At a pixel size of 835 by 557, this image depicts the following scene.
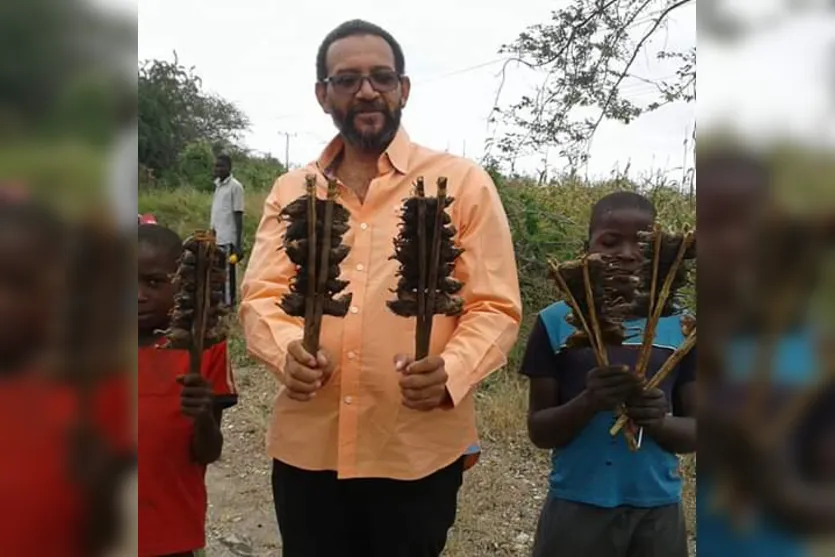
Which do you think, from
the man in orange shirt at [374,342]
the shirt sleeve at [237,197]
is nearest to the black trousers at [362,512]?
the man in orange shirt at [374,342]

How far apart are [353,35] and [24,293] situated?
161cm

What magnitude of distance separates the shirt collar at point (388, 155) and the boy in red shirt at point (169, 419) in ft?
1.55

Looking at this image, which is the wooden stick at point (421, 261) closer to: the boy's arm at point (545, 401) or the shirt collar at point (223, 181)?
the boy's arm at point (545, 401)

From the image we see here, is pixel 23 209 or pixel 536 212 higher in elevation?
pixel 536 212

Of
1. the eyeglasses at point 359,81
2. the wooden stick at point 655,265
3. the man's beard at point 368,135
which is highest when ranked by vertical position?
the eyeglasses at point 359,81

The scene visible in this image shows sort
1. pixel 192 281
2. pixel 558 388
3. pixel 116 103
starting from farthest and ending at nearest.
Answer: pixel 558 388 < pixel 192 281 < pixel 116 103

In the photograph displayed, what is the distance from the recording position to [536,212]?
5.15 m

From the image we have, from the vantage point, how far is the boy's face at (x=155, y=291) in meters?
1.96

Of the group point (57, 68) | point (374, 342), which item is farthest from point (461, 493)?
point (57, 68)

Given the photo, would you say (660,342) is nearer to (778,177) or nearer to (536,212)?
(778,177)

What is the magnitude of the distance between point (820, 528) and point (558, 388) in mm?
1510

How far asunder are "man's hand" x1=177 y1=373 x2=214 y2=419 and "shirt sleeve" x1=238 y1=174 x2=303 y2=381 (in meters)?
0.20

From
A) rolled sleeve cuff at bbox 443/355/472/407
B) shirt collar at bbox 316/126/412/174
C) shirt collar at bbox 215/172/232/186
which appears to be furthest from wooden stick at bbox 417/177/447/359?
shirt collar at bbox 215/172/232/186

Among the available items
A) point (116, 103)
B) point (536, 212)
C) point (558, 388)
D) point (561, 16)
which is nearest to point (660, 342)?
point (558, 388)
